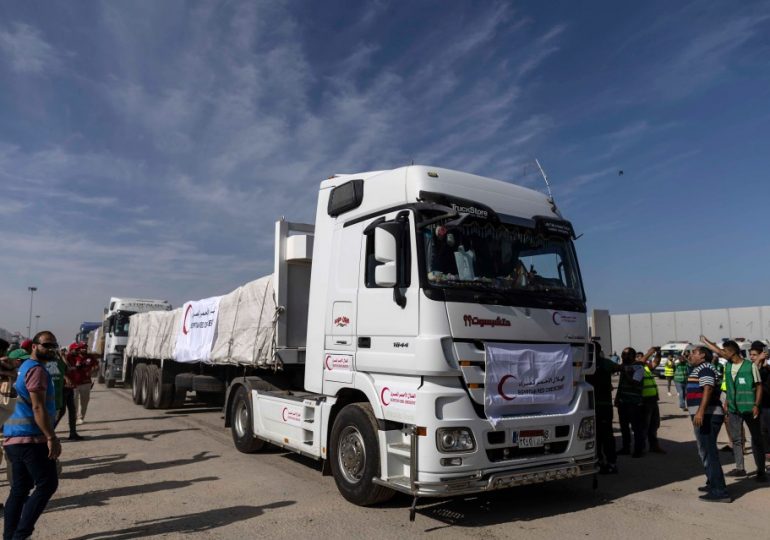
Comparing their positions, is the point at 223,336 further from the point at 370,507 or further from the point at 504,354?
the point at 504,354

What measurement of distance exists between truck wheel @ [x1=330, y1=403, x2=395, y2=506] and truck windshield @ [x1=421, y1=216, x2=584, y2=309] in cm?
167

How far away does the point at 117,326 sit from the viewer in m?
23.2

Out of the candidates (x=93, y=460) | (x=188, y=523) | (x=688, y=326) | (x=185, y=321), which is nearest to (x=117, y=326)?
(x=185, y=321)

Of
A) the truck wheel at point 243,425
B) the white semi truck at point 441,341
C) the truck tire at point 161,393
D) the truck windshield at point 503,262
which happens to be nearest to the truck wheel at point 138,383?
the truck tire at point 161,393

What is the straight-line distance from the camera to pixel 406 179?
20.1ft

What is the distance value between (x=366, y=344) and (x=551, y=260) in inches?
88.7

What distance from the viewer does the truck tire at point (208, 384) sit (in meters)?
11.7

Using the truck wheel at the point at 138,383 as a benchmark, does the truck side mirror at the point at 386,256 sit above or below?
above

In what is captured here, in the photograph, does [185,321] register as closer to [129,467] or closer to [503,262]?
[129,467]

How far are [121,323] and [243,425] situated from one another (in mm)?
16130

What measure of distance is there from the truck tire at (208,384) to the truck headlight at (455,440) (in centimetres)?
738

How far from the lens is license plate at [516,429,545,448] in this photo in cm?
570

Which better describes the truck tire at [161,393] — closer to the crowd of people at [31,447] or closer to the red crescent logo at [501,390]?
the crowd of people at [31,447]

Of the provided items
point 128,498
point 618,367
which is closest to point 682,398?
point 618,367
